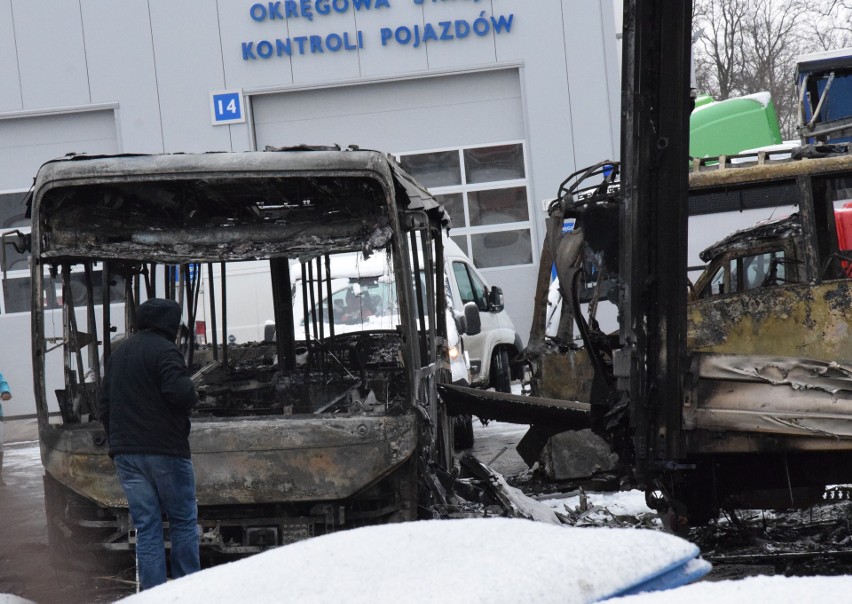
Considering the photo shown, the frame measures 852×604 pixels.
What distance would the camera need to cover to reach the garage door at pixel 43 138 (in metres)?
19.2

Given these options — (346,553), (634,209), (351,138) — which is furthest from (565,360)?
(351,138)

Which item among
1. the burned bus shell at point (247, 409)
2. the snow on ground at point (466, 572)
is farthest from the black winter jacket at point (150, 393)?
the snow on ground at point (466, 572)

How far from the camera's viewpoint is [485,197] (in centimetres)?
1912

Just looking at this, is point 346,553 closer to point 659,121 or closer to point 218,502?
point 659,121

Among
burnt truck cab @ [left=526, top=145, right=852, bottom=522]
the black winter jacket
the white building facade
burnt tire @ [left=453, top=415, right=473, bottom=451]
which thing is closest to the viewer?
burnt truck cab @ [left=526, top=145, right=852, bottom=522]

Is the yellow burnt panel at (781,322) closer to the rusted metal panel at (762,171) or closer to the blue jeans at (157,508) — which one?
the rusted metal panel at (762,171)

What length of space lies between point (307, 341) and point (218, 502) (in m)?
2.47

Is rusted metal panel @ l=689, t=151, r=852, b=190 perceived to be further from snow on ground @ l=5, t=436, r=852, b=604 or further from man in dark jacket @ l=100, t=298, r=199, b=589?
snow on ground @ l=5, t=436, r=852, b=604

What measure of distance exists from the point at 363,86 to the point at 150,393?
13677 millimetres

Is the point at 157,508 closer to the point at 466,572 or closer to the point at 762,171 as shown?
the point at 762,171

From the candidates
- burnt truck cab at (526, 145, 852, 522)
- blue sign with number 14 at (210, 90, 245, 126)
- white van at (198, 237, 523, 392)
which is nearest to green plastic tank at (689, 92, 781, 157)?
white van at (198, 237, 523, 392)

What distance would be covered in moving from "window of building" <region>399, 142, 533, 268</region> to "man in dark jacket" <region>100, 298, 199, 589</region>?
13.1 meters

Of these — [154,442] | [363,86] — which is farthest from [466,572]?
[363,86]

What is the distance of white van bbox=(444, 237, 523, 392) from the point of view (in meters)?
13.4
